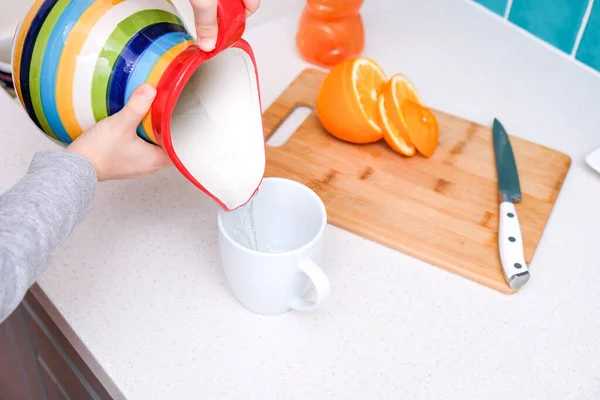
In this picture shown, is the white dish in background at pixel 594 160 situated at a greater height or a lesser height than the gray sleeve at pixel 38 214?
lesser

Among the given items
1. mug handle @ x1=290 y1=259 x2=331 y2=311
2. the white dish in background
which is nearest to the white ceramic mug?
mug handle @ x1=290 y1=259 x2=331 y2=311

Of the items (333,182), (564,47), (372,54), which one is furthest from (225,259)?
(564,47)

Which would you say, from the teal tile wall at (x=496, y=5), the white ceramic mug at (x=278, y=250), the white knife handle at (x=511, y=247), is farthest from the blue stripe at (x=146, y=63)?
the teal tile wall at (x=496, y=5)

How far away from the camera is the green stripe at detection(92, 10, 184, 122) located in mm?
583

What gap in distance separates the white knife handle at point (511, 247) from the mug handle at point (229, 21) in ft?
1.25

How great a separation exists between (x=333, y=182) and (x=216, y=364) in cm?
28

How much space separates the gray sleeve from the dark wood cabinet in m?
0.17

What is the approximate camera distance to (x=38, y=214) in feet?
1.85

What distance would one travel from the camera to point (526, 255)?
30.0 inches

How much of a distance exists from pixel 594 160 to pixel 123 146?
58 cm

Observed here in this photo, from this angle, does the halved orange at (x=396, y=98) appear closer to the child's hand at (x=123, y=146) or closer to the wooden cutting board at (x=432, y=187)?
the wooden cutting board at (x=432, y=187)

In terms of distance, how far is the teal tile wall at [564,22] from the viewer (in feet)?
3.16

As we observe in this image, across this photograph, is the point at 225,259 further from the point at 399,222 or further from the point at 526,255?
the point at 526,255

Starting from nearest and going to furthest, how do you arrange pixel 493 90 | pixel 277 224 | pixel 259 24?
pixel 277 224, pixel 493 90, pixel 259 24
